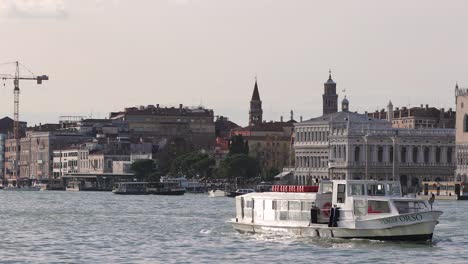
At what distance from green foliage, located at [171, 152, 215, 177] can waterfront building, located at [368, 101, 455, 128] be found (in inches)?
890

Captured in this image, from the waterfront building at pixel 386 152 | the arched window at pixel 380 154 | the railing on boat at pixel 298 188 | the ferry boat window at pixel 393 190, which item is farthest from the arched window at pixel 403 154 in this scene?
the ferry boat window at pixel 393 190

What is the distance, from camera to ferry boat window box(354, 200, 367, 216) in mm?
51938

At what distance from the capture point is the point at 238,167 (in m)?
155

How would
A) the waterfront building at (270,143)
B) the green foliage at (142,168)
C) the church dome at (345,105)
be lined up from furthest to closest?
the waterfront building at (270,143) → the green foliage at (142,168) → the church dome at (345,105)

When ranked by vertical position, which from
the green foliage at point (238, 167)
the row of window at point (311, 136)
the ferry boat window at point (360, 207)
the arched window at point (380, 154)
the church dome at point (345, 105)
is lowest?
the ferry boat window at point (360, 207)

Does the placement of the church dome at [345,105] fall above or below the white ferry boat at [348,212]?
above

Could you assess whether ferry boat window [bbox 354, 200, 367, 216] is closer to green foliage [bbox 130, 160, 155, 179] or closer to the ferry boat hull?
the ferry boat hull

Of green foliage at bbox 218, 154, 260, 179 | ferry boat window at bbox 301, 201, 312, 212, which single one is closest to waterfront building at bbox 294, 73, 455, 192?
green foliage at bbox 218, 154, 260, 179

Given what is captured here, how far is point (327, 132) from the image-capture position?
155 m

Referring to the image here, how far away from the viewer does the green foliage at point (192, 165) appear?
534ft

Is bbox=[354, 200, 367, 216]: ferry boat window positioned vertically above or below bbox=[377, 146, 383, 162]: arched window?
below

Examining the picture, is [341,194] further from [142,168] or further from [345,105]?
[142,168]

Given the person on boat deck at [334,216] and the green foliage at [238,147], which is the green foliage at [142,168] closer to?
the green foliage at [238,147]

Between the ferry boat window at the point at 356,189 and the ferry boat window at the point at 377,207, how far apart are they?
92 cm
